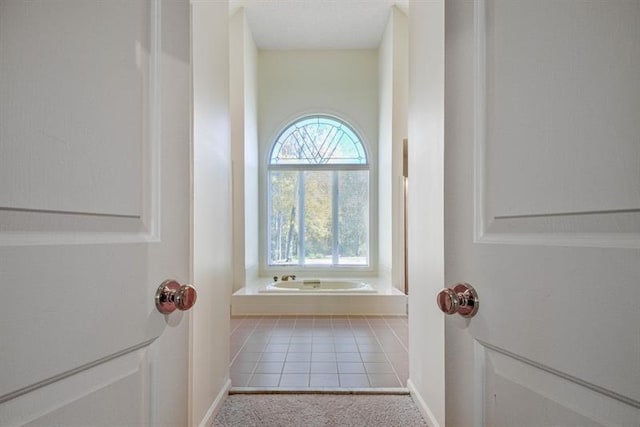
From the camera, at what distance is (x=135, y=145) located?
0.65 metres

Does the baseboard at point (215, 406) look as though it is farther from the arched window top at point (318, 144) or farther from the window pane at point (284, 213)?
the arched window top at point (318, 144)

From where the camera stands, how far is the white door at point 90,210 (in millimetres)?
435

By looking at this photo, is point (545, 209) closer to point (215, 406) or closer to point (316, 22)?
point (215, 406)

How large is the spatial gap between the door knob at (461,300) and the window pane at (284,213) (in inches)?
196

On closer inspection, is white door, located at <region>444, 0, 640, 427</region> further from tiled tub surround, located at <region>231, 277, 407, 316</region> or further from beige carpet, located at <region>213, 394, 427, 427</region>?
tiled tub surround, located at <region>231, 277, 407, 316</region>

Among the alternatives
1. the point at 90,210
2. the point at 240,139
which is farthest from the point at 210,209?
the point at 240,139

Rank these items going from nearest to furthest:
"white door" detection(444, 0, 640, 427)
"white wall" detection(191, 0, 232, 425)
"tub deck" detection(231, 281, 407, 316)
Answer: "white door" detection(444, 0, 640, 427) → "white wall" detection(191, 0, 232, 425) → "tub deck" detection(231, 281, 407, 316)

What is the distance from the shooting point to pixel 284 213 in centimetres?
568

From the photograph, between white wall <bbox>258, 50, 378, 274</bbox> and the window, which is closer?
white wall <bbox>258, 50, 378, 274</bbox>

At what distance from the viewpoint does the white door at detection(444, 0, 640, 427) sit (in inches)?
16.9

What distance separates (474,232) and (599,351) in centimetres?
29

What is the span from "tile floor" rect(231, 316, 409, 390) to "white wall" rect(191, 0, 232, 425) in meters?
0.43

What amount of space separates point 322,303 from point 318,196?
81.8 inches

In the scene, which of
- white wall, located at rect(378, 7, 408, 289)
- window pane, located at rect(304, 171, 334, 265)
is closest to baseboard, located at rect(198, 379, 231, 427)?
white wall, located at rect(378, 7, 408, 289)
